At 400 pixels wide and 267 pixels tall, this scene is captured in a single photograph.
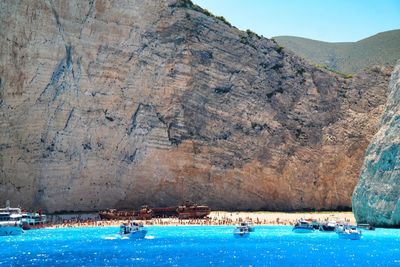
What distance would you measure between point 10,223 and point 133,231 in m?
11.2

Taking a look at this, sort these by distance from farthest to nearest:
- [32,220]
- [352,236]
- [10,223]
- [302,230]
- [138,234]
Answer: [32,220] < [302,230] < [10,223] < [138,234] < [352,236]

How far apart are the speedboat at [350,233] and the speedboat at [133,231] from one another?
51.1 ft

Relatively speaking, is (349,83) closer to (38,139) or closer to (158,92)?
(158,92)

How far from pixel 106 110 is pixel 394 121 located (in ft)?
93.3

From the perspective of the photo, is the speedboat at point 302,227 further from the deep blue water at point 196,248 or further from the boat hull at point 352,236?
the boat hull at point 352,236

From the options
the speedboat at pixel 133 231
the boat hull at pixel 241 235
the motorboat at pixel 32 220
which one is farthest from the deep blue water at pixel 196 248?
the motorboat at pixel 32 220

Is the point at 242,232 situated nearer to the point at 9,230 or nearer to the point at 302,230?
the point at 302,230

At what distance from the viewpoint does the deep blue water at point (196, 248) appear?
34531 mm

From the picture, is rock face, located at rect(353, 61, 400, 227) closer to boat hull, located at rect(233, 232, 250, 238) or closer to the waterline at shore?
the waterline at shore

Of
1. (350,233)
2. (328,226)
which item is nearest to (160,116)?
(328,226)

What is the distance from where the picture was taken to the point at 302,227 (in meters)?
55.5

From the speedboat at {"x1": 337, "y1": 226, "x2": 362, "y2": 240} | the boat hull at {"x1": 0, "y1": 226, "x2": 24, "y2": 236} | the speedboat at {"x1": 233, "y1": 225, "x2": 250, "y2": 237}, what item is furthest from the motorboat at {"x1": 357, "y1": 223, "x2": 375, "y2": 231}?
the boat hull at {"x1": 0, "y1": 226, "x2": 24, "y2": 236}

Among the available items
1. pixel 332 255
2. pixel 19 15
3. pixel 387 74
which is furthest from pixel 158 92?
pixel 332 255

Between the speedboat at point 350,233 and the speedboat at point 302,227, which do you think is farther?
the speedboat at point 302,227
